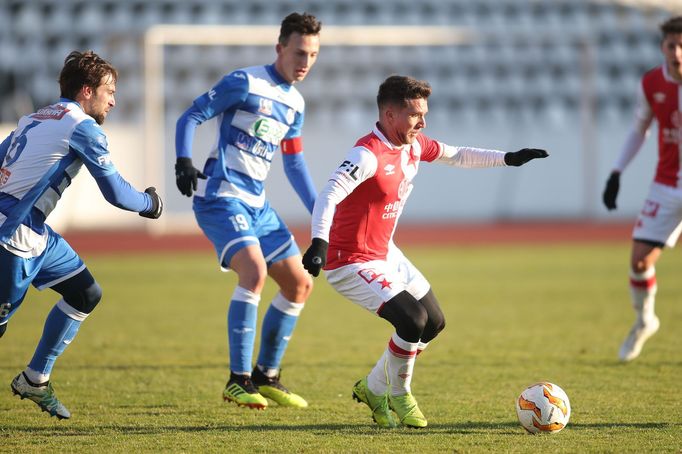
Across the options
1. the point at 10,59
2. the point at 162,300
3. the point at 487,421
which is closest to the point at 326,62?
the point at 10,59

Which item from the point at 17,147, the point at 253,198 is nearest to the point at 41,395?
the point at 17,147

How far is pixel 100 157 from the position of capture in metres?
5.13

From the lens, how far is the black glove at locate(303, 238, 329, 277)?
191 inches

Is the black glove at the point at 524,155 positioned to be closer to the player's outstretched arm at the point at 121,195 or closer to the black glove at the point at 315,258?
the black glove at the point at 315,258

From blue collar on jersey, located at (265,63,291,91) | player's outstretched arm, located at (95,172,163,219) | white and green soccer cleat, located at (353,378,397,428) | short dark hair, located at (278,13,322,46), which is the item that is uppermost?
short dark hair, located at (278,13,322,46)

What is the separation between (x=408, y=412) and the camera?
17.3 feet

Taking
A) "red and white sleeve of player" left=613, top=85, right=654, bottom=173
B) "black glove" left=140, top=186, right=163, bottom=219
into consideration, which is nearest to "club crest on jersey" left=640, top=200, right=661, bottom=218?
"red and white sleeve of player" left=613, top=85, right=654, bottom=173

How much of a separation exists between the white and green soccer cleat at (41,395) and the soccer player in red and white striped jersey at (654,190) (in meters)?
4.33

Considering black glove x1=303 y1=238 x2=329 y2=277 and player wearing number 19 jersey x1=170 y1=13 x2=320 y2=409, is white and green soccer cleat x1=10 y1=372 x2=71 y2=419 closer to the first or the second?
player wearing number 19 jersey x1=170 y1=13 x2=320 y2=409

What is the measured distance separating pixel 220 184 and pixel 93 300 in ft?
3.71

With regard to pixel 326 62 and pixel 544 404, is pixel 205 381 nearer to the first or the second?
pixel 544 404

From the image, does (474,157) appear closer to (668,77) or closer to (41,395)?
(668,77)

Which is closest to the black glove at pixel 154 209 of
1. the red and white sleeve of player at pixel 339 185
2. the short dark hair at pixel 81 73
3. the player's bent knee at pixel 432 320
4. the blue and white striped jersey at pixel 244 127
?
the short dark hair at pixel 81 73

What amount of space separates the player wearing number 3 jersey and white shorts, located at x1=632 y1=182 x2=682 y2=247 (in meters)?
2.24
